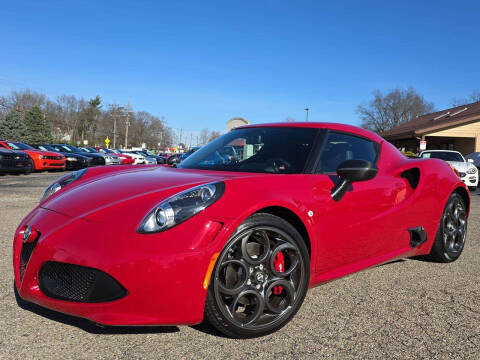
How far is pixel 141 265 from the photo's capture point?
1.98m

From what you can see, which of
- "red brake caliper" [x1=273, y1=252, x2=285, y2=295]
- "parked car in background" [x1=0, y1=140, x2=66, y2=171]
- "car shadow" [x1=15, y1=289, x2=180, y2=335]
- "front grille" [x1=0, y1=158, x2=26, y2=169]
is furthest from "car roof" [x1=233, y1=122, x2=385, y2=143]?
"parked car in background" [x1=0, y1=140, x2=66, y2=171]

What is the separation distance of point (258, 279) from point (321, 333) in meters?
0.47

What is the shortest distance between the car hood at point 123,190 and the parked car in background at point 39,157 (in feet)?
52.4

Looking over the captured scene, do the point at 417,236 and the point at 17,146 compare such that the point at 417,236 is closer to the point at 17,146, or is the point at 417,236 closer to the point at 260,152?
the point at 260,152

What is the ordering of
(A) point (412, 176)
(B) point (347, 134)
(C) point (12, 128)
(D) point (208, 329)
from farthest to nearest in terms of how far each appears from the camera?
(C) point (12, 128)
(A) point (412, 176)
(B) point (347, 134)
(D) point (208, 329)

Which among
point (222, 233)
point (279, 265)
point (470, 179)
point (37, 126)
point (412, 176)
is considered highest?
point (37, 126)

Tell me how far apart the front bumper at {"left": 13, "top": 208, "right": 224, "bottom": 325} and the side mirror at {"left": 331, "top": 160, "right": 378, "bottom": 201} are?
39.5 inches

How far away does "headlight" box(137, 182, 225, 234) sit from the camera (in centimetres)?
207

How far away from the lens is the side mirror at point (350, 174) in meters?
2.73

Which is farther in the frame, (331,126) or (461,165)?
(461,165)

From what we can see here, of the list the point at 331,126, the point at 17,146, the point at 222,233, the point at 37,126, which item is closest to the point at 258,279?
the point at 222,233

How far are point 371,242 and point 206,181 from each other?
4.54 ft

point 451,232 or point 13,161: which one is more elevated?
point 451,232

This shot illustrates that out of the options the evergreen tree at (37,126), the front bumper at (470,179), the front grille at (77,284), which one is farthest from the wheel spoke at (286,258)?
the evergreen tree at (37,126)
